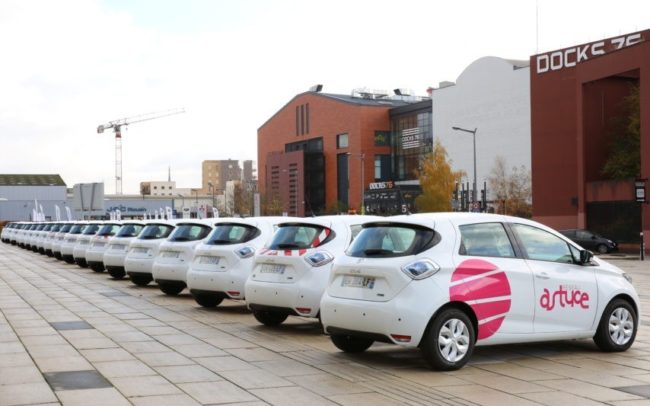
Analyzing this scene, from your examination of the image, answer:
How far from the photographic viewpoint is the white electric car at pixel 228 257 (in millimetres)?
14594

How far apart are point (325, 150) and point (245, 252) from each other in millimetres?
114603

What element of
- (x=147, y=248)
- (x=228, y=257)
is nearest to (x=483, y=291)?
(x=228, y=257)

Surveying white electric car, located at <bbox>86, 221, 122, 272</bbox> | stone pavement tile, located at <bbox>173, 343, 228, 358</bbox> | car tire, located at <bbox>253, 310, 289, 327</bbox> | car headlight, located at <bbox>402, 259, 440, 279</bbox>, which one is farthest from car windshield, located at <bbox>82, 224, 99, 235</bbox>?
car headlight, located at <bbox>402, 259, 440, 279</bbox>

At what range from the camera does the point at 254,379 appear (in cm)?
877

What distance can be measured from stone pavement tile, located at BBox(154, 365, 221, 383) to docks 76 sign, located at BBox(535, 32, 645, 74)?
55.6m

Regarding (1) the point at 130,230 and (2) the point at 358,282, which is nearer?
(2) the point at 358,282

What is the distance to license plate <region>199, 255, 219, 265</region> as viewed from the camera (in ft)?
48.9

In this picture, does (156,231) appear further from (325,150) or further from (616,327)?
(325,150)

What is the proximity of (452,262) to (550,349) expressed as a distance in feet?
7.79

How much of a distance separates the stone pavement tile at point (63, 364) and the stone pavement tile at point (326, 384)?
7.74ft

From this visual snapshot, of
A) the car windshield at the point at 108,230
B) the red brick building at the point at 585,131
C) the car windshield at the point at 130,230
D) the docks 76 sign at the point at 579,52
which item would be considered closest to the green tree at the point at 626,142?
the red brick building at the point at 585,131

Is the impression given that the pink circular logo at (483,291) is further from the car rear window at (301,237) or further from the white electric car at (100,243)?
the white electric car at (100,243)

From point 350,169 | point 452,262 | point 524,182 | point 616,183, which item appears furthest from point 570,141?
point 350,169

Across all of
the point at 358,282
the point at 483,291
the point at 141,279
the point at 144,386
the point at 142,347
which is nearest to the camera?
the point at 144,386
